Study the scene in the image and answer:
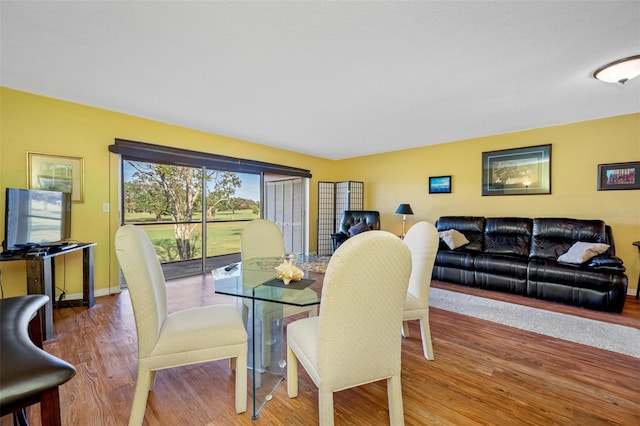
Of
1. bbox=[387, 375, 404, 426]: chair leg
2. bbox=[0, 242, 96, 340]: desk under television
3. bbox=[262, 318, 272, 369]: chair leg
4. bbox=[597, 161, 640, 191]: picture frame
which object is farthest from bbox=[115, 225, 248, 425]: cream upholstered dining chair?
bbox=[597, 161, 640, 191]: picture frame

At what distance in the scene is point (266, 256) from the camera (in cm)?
264

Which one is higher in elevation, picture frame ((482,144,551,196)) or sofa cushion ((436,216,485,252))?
picture frame ((482,144,551,196))

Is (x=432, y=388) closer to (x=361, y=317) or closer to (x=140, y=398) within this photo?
(x=361, y=317)

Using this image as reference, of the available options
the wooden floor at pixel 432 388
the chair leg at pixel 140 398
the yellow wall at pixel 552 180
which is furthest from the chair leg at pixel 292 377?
the yellow wall at pixel 552 180

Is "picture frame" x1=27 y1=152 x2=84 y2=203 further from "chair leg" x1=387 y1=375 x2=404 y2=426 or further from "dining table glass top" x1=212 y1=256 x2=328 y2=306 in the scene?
"chair leg" x1=387 y1=375 x2=404 y2=426

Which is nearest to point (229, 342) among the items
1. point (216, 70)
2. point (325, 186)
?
point (216, 70)

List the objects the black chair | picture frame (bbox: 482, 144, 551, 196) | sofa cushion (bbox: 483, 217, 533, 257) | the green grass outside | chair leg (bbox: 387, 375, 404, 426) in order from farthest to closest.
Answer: the green grass outside → picture frame (bbox: 482, 144, 551, 196) → sofa cushion (bbox: 483, 217, 533, 257) → chair leg (bbox: 387, 375, 404, 426) → the black chair

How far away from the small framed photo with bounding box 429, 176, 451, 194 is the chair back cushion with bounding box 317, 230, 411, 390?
434 cm

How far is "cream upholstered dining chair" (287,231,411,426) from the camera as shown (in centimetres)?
114

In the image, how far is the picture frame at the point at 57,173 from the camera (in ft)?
9.72

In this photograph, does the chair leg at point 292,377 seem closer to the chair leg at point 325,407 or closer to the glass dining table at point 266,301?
the glass dining table at point 266,301

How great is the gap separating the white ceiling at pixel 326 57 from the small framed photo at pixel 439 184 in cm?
156

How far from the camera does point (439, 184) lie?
512 centimetres

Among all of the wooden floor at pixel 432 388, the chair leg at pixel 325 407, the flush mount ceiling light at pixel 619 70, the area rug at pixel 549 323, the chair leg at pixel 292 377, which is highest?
the flush mount ceiling light at pixel 619 70
